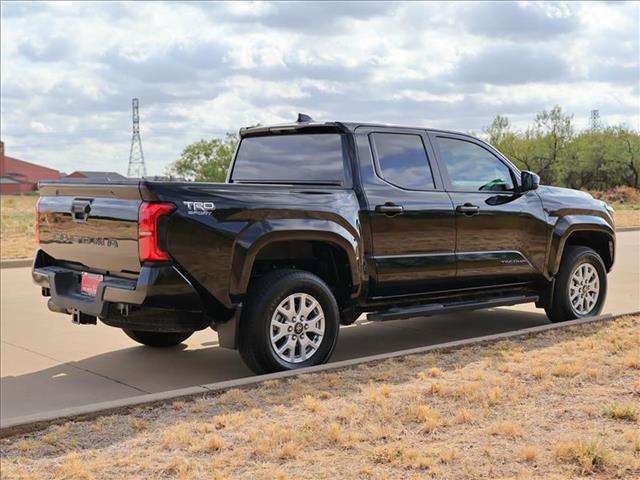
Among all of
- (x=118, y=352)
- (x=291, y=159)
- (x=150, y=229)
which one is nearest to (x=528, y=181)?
(x=291, y=159)

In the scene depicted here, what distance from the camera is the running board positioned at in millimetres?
6812

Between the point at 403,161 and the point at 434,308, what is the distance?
4.24 ft

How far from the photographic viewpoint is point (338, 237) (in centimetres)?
637

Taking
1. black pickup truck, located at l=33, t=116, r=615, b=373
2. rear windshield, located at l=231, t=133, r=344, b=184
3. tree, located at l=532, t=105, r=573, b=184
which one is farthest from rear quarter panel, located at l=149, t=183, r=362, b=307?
tree, located at l=532, t=105, r=573, b=184

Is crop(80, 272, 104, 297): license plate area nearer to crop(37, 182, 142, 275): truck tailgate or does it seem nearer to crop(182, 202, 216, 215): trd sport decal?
crop(37, 182, 142, 275): truck tailgate

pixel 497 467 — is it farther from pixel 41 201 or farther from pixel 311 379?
pixel 41 201

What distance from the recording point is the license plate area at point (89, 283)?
5.96 m

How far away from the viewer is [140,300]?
5.54m

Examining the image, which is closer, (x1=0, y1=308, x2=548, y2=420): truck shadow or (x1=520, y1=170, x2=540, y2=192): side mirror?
(x1=0, y1=308, x2=548, y2=420): truck shadow

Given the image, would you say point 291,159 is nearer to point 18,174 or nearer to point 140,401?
point 140,401

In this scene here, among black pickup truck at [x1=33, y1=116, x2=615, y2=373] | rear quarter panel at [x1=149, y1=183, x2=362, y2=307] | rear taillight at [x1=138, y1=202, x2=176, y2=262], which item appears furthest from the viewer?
black pickup truck at [x1=33, y1=116, x2=615, y2=373]

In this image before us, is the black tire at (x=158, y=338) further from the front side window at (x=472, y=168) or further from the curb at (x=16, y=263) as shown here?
the curb at (x=16, y=263)

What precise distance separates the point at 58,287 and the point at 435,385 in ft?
9.58

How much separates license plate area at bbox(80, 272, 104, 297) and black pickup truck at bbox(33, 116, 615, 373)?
2 centimetres
